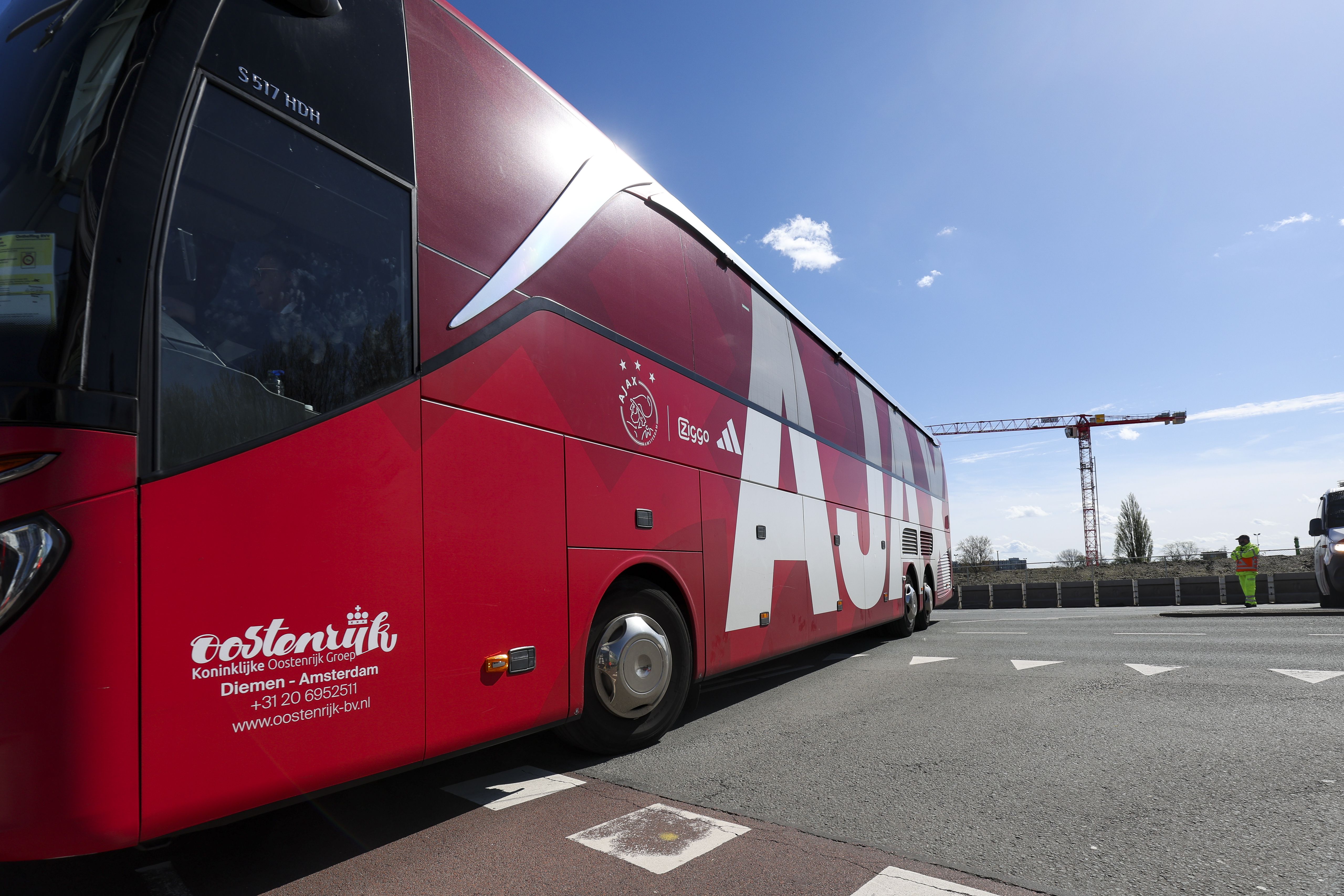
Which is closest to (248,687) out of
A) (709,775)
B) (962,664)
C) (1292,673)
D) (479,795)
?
(479,795)

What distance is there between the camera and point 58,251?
2.19m

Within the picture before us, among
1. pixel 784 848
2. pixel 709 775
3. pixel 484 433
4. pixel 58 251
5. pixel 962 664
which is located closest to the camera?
pixel 58 251

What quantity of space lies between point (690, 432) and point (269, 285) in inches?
121

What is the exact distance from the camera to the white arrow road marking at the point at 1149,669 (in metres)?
6.90

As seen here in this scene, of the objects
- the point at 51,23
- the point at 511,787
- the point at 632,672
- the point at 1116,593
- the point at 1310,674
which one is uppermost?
the point at 51,23

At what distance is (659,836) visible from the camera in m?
3.15

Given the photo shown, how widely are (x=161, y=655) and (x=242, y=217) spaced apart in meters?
1.47

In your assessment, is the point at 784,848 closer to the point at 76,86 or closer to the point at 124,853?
the point at 124,853

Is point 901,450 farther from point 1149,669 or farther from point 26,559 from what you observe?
point 26,559

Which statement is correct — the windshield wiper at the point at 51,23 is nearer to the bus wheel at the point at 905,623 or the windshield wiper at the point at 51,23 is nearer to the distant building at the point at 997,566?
the bus wheel at the point at 905,623

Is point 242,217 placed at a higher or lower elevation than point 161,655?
higher

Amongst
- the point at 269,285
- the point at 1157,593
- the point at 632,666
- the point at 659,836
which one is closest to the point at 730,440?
the point at 632,666

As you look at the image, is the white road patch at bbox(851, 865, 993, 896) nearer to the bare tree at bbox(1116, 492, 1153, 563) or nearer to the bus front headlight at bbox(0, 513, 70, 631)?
the bus front headlight at bbox(0, 513, 70, 631)

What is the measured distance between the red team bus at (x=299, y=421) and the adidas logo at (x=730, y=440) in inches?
38.0
